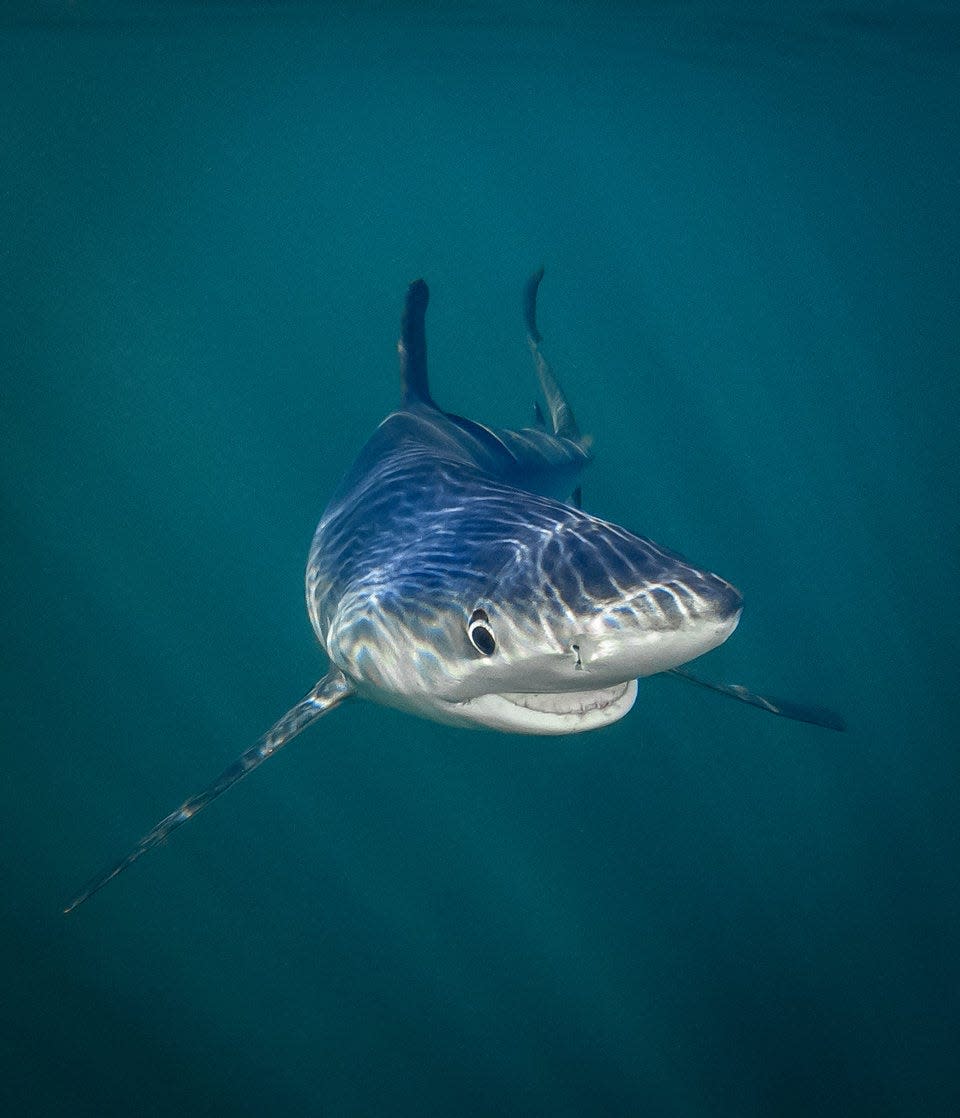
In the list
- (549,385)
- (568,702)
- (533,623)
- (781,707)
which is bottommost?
(781,707)

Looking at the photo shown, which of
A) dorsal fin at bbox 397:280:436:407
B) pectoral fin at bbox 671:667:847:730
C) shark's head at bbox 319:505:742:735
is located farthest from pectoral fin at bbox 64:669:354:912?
dorsal fin at bbox 397:280:436:407

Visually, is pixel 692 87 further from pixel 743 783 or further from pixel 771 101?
pixel 743 783

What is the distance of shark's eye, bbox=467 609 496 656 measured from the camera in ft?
7.34

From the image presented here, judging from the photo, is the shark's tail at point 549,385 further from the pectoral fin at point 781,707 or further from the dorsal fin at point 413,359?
the pectoral fin at point 781,707

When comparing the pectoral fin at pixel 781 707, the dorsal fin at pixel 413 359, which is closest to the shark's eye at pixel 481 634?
the pectoral fin at pixel 781 707

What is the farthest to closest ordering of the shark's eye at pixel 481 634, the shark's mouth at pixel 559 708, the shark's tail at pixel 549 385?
1. the shark's tail at pixel 549 385
2. the shark's mouth at pixel 559 708
3. the shark's eye at pixel 481 634

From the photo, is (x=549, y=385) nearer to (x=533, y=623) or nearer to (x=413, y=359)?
(x=413, y=359)

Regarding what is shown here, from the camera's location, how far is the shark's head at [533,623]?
199cm

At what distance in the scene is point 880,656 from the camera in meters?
10.9

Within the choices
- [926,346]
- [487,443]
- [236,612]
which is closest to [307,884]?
[487,443]

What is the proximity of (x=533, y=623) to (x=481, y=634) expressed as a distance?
21 cm

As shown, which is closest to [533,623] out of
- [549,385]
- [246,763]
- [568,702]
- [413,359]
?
[568,702]

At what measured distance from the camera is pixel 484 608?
233 cm

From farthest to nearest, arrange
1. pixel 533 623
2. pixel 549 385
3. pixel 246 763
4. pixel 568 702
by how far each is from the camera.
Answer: pixel 549 385, pixel 246 763, pixel 568 702, pixel 533 623
